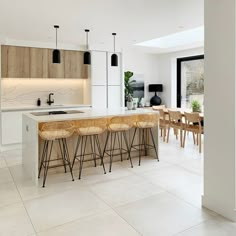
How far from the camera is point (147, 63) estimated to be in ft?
28.9

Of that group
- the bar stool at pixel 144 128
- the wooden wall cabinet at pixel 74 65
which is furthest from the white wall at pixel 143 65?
the bar stool at pixel 144 128

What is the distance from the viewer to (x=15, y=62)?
5930 millimetres

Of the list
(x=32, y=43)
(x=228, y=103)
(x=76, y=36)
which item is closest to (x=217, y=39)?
(x=228, y=103)

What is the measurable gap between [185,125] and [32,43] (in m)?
4.16

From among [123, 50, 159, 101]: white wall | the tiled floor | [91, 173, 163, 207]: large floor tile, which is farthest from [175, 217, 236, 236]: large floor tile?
[123, 50, 159, 101]: white wall

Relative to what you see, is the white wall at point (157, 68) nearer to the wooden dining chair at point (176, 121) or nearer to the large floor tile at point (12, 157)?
the wooden dining chair at point (176, 121)

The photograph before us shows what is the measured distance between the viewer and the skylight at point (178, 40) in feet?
22.6

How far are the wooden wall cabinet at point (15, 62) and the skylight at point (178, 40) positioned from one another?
301 cm

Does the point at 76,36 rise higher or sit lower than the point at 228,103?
higher

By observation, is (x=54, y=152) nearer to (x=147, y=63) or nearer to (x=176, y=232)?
(x=176, y=232)

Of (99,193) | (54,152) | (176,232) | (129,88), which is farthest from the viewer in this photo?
(129,88)

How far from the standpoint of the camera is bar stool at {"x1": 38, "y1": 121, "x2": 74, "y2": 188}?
3.66 meters

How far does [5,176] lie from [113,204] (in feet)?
6.67

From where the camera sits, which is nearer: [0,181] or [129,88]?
[0,181]
